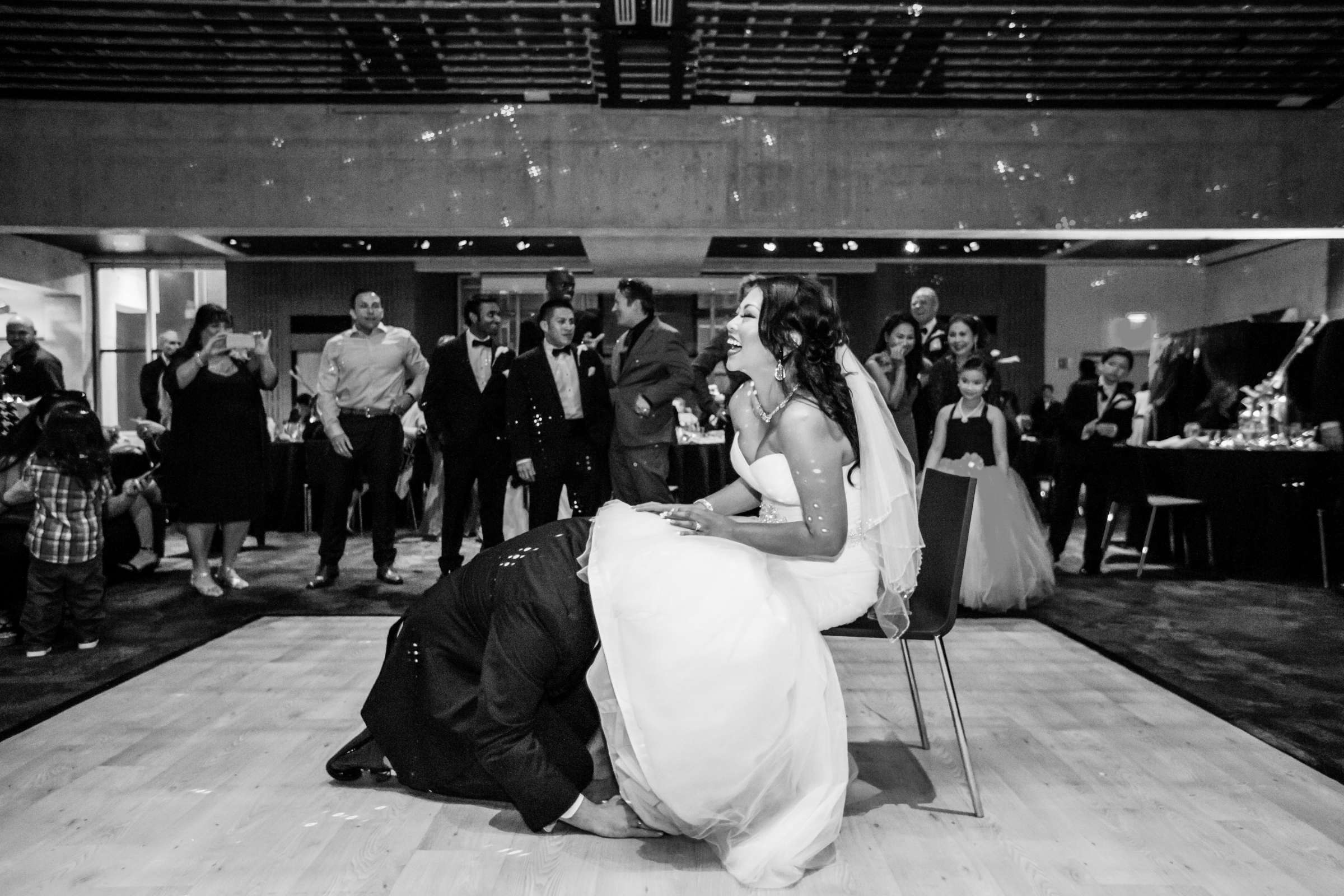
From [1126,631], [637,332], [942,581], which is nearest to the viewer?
[942,581]

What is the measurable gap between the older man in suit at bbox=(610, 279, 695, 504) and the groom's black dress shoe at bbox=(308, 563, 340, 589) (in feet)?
5.55

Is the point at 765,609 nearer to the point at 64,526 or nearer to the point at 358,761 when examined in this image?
the point at 358,761

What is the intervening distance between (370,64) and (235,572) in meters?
3.26

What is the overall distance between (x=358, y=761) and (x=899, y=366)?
375 cm

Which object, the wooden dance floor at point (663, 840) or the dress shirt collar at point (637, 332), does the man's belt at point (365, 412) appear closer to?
the dress shirt collar at point (637, 332)

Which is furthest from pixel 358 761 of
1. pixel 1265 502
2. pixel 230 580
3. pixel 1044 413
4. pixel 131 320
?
pixel 131 320

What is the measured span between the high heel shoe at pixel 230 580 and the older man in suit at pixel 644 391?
7.02 ft

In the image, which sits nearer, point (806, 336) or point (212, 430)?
point (806, 336)

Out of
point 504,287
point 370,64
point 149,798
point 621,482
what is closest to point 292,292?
point 504,287

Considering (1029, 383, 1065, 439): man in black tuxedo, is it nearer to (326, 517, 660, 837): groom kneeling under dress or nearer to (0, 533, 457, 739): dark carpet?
(0, 533, 457, 739): dark carpet

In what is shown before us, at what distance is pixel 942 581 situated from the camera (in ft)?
8.55

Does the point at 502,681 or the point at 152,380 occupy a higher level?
the point at 152,380

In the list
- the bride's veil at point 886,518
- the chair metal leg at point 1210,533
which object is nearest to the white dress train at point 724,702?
the bride's veil at point 886,518

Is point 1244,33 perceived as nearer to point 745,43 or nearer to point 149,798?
point 745,43
